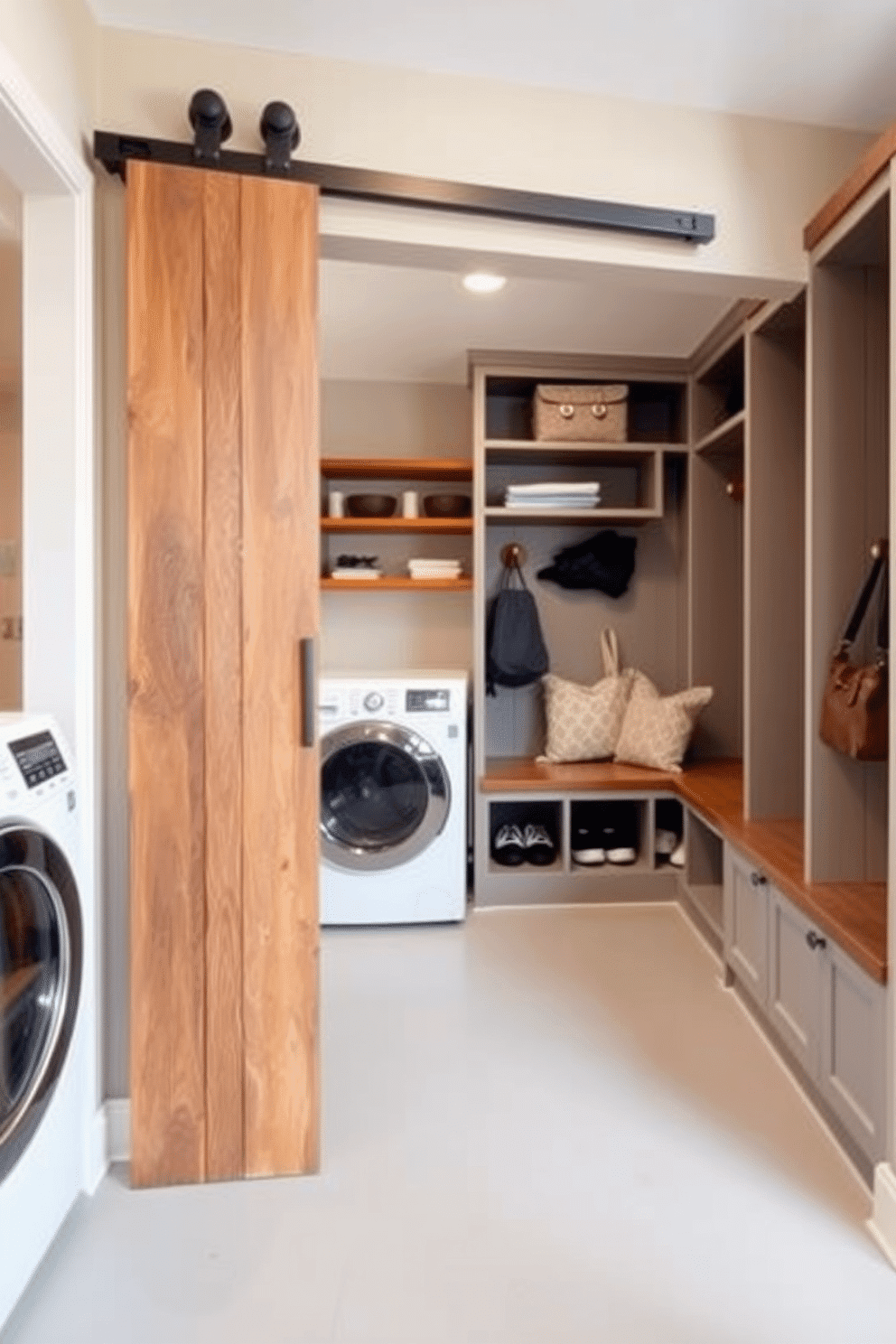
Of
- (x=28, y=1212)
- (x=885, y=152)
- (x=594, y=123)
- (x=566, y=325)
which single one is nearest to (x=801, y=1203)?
(x=28, y=1212)

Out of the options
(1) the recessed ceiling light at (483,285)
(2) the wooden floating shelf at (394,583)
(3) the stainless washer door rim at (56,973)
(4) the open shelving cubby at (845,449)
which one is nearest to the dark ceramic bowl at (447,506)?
(2) the wooden floating shelf at (394,583)

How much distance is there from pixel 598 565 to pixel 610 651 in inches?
16.0

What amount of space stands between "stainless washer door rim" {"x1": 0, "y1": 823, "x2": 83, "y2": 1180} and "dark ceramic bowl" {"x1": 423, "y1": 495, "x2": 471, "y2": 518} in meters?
2.25

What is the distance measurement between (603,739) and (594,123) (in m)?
2.24

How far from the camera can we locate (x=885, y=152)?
4.91ft

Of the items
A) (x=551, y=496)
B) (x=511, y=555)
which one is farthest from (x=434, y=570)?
(x=551, y=496)

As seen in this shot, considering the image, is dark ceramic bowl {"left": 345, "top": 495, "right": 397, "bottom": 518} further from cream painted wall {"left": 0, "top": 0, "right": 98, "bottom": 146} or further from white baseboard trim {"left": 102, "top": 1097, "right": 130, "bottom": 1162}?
white baseboard trim {"left": 102, "top": 1097, "right": 130, "bottom": 1162}

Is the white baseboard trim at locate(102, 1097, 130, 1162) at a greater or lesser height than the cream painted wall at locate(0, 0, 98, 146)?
lesser

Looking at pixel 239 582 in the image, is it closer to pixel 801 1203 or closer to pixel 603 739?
pixel 801 1203

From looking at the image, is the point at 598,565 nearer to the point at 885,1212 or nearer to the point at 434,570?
the point at 434,570

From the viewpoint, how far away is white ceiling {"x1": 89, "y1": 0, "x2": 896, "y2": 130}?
1522mm

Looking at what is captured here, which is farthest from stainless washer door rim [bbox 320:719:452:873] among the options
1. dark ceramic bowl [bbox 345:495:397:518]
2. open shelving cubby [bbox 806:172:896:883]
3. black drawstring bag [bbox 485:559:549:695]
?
open shelving cubby [bbox 806:172:896:883]

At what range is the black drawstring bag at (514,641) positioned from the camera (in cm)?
324

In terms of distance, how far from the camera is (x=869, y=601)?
70.4 inches
